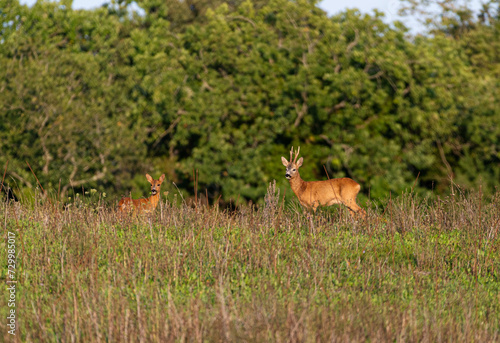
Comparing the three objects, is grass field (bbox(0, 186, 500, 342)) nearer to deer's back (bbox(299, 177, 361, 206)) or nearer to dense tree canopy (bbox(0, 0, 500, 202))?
deer's back (bbox(299, 177, 361, 206))

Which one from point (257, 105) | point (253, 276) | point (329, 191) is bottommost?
point (257, 105)

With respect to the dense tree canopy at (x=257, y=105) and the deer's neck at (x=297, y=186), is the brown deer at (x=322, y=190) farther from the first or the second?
the dense tree canopy at (x=257, y=105)

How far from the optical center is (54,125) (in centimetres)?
2612

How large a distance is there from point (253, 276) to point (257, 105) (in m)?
21.5

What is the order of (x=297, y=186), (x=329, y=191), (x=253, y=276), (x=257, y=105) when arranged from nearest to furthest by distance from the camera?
(x=253, y=276) → (x=329, y=191) → (x=297, y=186) → (x=257, y=105)

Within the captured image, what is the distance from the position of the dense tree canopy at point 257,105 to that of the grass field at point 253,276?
661 inches

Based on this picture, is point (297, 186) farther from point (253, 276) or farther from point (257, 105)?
point (257, 105)

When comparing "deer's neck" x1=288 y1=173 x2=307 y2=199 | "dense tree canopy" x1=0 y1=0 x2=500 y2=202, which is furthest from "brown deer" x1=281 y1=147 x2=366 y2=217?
"dense tree canopy" x1=0 y1=0 x2=500 y2=202

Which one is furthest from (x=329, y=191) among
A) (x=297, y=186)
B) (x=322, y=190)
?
(x=297, y=186)

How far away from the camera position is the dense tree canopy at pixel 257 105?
85.5 ft

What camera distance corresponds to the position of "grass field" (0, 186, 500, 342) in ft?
16.6

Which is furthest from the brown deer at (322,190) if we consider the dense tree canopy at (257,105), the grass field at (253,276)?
the dense tree canopy at (257,105)

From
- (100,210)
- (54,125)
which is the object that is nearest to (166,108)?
(54,125)

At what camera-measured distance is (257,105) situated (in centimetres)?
2769
